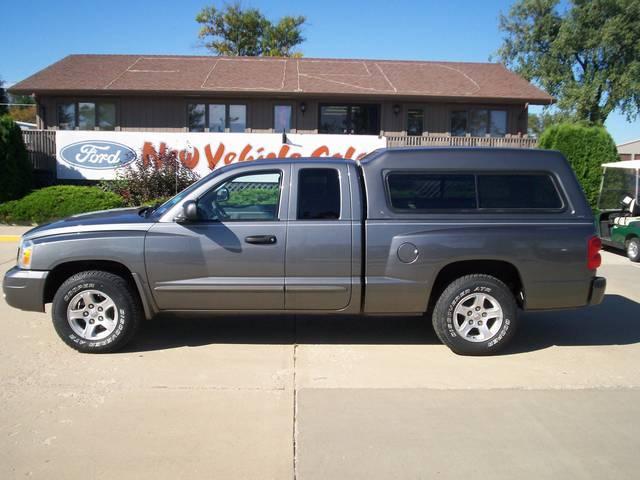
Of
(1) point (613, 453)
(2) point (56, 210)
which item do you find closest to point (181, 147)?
(2) point (56, 210)

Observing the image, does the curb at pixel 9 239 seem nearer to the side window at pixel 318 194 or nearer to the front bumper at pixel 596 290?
the side window at pixel 318 194

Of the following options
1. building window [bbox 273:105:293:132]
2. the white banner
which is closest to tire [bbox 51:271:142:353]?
the white banner

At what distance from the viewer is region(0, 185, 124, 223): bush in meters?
14.1

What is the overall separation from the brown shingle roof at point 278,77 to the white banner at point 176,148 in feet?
8.95

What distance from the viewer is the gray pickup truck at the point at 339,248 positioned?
5191mm

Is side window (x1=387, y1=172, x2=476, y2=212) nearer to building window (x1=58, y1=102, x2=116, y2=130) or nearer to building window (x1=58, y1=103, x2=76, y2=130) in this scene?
building window (x1=58, y1=102, x2=116, y2=130)

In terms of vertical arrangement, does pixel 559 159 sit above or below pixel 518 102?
below

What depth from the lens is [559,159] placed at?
5.49 m

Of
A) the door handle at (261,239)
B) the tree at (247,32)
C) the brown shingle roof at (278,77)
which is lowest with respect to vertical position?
the door handle at (261,239)

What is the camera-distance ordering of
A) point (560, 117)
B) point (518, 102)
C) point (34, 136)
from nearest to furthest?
point (34, 136) → point (518, 102) → point (560, 117)

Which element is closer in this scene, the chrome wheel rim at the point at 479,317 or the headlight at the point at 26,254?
the headlight at the point at 26,254

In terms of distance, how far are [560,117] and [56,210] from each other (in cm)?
2922

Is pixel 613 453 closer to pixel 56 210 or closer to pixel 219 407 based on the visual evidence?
pixel 219 407

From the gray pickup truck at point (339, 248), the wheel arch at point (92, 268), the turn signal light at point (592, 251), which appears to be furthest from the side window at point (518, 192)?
the wheel arch at point (92, 268)
